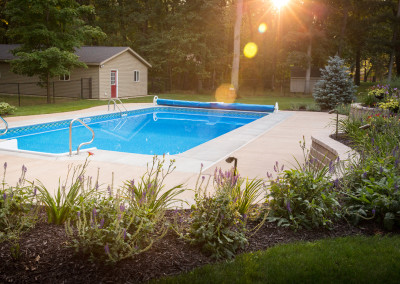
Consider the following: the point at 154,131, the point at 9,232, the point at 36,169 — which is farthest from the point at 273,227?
the point at 154,131

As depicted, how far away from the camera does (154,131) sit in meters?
14.3

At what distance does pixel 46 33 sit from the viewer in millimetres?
19031

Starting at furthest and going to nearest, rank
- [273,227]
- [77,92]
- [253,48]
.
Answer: [253,48] → [77,92] → [273,227]

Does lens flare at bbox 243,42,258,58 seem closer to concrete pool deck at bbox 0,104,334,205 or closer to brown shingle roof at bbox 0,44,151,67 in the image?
brown shingle roof at bbox 0,44,151,67

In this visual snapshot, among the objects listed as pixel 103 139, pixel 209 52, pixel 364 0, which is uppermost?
pixel 364 0

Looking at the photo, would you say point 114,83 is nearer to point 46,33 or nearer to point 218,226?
point 46,33

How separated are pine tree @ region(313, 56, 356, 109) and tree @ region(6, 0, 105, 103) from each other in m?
12.2

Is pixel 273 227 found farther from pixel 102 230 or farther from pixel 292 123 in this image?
pixel 292 123

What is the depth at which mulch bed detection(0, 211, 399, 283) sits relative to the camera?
2.85 metres

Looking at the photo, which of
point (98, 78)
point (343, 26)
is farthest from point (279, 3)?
point (98, 78)

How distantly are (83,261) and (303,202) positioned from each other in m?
2.11

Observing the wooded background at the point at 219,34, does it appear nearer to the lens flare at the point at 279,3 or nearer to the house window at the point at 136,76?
the lens flare at the point at 279,3

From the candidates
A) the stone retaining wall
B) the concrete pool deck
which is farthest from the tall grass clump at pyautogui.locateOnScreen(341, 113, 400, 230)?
the stone retaining wall

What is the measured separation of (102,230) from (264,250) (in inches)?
56.0
